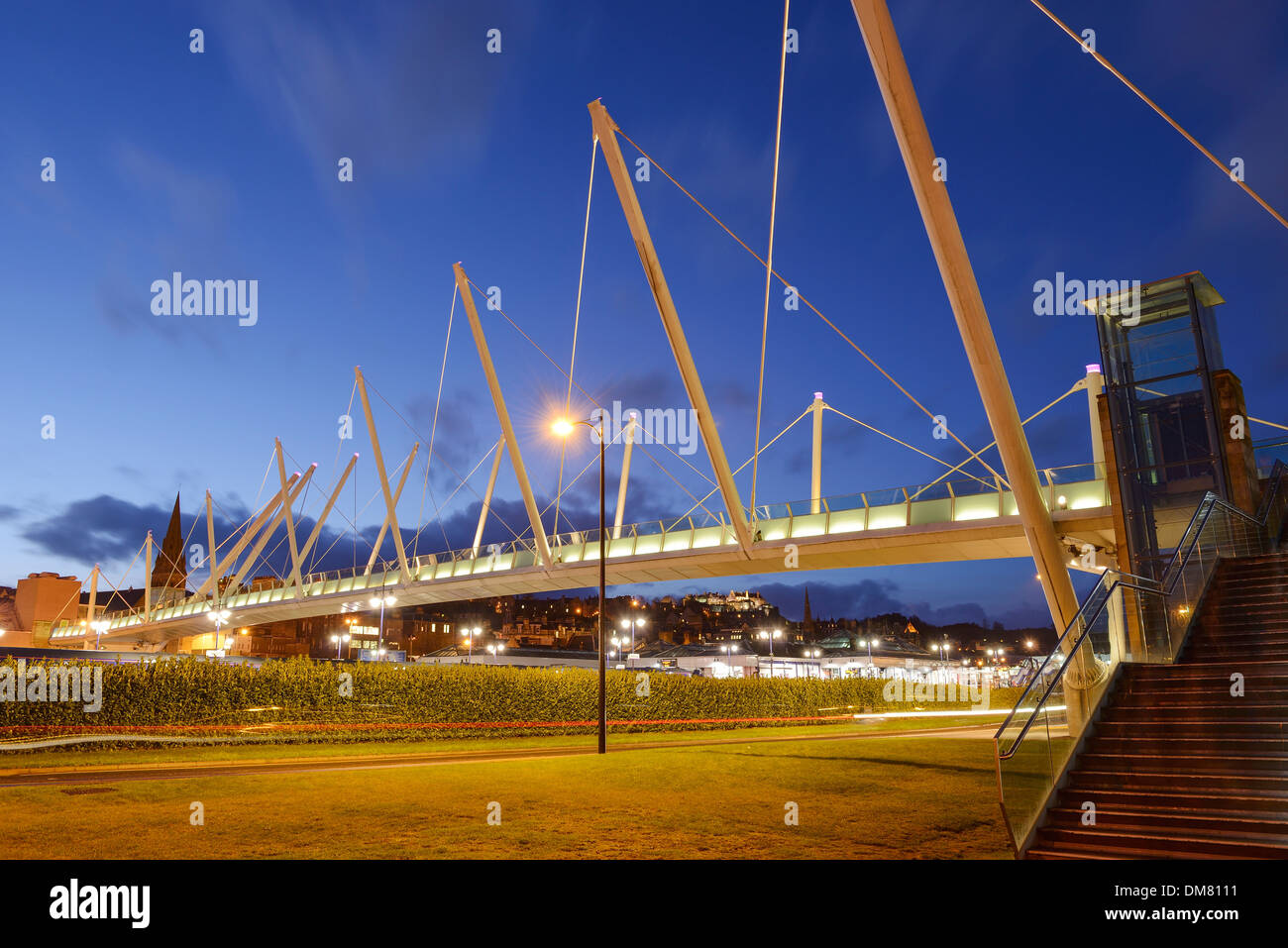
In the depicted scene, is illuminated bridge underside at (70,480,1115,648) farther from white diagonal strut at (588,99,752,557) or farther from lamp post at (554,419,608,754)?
lamp post at (554,419,608,754)

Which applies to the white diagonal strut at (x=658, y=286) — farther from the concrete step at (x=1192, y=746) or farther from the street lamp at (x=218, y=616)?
the street lamp at (x=218, y=616)

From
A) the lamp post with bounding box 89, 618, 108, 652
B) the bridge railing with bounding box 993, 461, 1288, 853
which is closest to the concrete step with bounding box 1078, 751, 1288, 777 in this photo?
the bridge railing with bounding box 993, 461, 1288, 853

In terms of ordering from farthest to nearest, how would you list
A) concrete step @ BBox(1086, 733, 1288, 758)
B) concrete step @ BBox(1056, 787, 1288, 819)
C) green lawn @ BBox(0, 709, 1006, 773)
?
green lawn @ BBox(0, 709, 1006, 773) < concrete step @ BBox(1086, 733, 1288, 758) < concrete step @ BBox(1056, 787, 1288, 819)

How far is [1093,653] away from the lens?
38.8 ft

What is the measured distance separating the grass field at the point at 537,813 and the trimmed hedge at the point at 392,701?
998cm

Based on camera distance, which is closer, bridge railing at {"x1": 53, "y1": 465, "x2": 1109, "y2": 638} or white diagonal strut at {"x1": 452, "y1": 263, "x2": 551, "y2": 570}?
bridge railing at {"x1": 53, "y1": 465, "x2": 1109, "y2": 638}

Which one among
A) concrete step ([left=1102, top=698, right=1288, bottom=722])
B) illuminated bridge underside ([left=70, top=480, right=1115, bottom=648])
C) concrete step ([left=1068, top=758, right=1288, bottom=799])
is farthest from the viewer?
illuminated bridge underside ([left=70, top=480, right=1115, bottom=648])

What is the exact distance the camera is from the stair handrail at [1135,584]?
32.5 feet

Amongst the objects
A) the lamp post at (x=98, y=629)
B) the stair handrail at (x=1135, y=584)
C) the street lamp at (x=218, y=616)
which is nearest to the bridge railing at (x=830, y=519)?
the stair handrail at (x=1135, y=584)

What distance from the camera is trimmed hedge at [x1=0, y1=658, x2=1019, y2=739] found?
23719 millimetres

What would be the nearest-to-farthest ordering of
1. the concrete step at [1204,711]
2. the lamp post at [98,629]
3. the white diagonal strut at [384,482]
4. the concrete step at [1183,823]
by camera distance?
1. the concrete step at [1183,823]
2. the concrete step at [1204,711]
3. the white diagonal strut at [384,482]
4. the lamp post at [98,629]

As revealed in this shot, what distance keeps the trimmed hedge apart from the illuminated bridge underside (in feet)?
20.0

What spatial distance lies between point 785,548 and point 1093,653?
2299 cm
